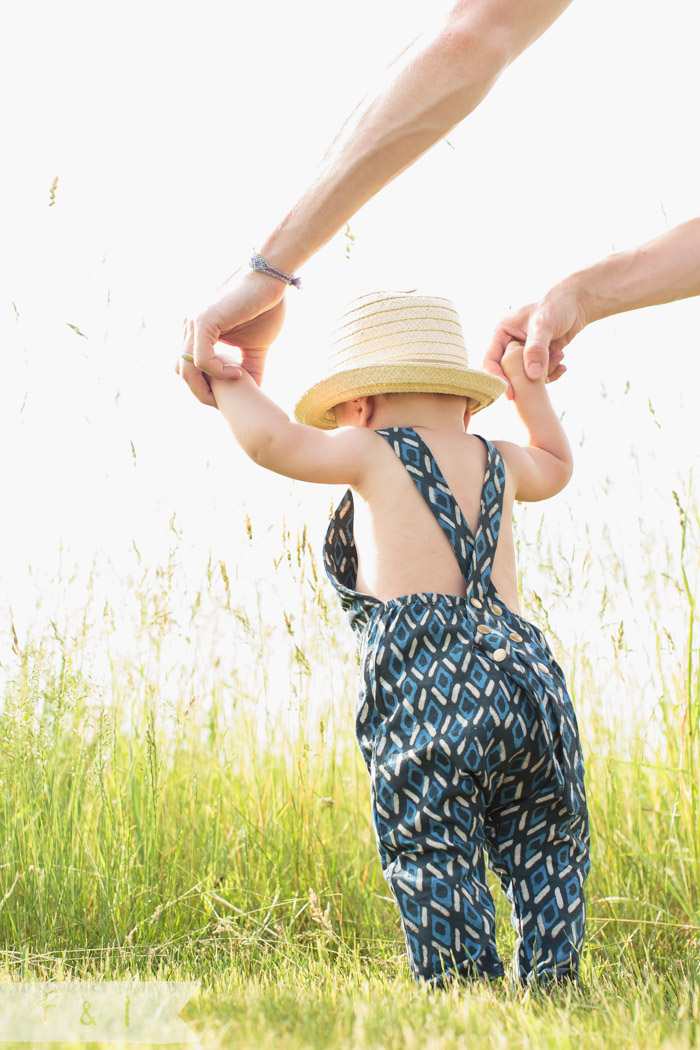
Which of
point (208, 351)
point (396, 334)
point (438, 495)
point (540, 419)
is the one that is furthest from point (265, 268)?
point (540, 419)

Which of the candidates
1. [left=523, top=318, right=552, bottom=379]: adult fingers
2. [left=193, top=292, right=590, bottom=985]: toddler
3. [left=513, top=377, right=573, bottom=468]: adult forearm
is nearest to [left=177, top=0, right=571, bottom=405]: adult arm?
[left=193, top=292, right=590, bottom=985]: toddler

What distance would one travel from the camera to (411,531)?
6.53 ft

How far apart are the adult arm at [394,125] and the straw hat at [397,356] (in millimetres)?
264

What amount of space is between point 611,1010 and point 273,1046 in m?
0.58

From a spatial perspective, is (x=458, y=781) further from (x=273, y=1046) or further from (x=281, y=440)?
(x=281, y=440)

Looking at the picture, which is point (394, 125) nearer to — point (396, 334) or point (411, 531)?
point (396, 334)

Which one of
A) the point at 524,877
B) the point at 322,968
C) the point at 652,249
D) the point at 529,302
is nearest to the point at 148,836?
the point at 322,968

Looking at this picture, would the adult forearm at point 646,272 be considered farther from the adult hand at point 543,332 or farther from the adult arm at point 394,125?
the adult arm at point 394,125

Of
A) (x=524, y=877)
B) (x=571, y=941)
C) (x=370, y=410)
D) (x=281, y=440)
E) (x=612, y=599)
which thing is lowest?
(x=571, y=941)

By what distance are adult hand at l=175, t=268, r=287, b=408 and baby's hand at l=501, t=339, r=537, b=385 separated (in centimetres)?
62

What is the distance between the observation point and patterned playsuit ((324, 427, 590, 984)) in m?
1.75

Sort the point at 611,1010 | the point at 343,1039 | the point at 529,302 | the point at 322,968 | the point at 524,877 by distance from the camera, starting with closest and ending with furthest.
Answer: the point at 343,1039 → the point at 611,1010 → the point at 524,877 → the point at 322,968 → the point at 529,302

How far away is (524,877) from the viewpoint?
74.4 inches

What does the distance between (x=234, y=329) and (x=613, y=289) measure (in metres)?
1.05
